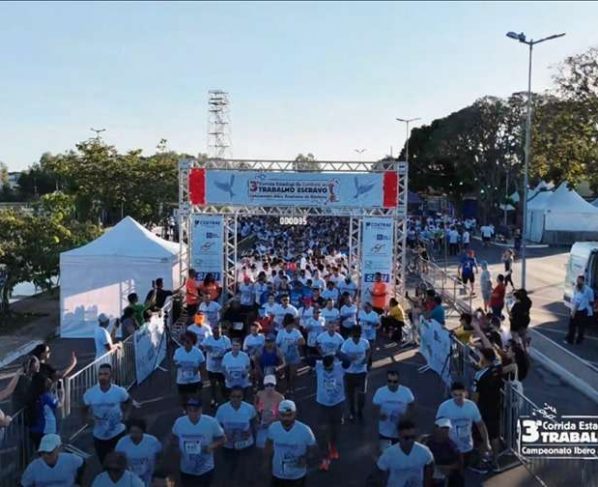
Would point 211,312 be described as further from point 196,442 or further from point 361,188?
point 196,442

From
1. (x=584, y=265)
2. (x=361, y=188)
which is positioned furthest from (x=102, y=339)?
(x=584, y=265)

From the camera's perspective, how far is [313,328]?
12.1m

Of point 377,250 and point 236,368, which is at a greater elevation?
point 377,250

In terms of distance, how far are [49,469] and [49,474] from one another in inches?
1.6

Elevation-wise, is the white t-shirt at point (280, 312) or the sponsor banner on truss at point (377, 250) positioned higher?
the sponsor banner on truss at point (377, 250)

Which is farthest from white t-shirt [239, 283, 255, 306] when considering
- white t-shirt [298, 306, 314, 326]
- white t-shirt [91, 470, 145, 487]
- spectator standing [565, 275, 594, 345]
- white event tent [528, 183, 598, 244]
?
white event tent [528, 183, 598, 244]

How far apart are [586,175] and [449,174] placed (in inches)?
1368

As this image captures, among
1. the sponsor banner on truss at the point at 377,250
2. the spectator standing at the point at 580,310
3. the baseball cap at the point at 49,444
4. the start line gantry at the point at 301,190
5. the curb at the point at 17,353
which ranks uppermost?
the start line gantry at the point at 301,190

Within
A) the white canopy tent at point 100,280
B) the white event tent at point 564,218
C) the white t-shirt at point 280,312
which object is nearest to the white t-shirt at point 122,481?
the white t-shirt at point 280,312

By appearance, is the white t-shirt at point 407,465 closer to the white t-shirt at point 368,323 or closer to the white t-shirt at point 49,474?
the white t-shirt at point 49,474

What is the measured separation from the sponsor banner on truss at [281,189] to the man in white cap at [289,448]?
1289cm

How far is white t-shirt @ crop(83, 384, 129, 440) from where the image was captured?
7.48 m

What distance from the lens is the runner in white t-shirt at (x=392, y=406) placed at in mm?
7727

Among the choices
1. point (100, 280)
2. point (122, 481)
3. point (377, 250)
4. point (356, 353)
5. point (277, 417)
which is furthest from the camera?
point (377, 250)
